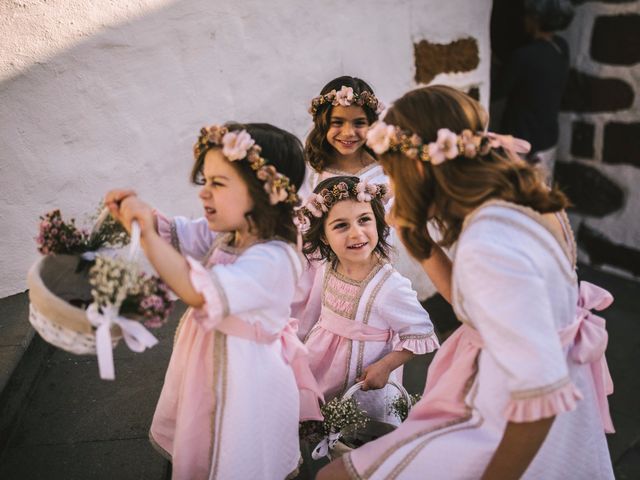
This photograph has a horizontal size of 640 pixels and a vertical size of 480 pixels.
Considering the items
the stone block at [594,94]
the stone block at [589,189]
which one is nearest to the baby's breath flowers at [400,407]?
the stone block at [589,189]

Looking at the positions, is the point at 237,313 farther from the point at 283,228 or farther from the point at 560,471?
the point at 560,471

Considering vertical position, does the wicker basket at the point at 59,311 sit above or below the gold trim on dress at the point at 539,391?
above

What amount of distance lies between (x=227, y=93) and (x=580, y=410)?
2.37 meters

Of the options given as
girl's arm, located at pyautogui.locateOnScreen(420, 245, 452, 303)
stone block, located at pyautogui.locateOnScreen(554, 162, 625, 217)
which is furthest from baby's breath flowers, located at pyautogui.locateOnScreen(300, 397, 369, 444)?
stone block, located at pyautogui.locateOnScreen(554, 162, 625, 217)

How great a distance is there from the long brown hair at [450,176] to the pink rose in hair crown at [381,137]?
4 centimetres

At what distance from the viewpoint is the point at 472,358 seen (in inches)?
72.6

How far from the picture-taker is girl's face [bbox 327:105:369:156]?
3.07 meters

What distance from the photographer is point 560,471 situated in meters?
1.83

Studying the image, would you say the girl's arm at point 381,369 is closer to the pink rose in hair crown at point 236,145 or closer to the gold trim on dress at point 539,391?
the gold trim on dress at point 539,391

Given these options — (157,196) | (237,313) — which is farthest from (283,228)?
(157,196)

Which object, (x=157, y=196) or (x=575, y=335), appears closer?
(x=575, y=335)

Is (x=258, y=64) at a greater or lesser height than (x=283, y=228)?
greater

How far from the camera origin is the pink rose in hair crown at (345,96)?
119 inches

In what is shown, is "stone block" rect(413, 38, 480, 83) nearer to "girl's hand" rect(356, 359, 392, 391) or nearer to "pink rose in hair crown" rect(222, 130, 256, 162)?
"girl's hand" rect(356, 359, 392, 391)
